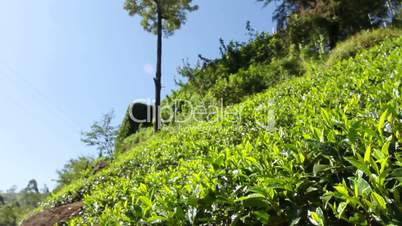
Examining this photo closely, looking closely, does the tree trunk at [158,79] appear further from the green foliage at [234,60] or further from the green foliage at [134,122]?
the green foliage at [134,122]

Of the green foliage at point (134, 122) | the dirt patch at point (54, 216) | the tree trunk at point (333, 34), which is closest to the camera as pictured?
the dirt patch at point (54, 216)

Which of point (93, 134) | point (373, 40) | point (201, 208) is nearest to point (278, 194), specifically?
point (201, 208)

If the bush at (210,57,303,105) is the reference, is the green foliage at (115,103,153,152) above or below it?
above

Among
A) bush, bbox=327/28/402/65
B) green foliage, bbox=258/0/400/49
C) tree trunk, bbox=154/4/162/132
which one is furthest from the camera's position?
tree trunk, bbox=154/4/162/132

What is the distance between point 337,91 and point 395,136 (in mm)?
2428

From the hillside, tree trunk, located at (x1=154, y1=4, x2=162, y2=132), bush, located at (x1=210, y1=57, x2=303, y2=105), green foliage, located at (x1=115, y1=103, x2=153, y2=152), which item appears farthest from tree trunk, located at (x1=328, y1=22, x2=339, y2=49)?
the hillside

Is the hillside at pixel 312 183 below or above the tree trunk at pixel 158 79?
below

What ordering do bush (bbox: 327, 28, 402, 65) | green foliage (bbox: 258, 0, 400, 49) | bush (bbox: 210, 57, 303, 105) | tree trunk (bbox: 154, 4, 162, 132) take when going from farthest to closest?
tree trunk (bbox: 154, 4, 162, 132)
green foliage (bbox: 258, 0, 400, 49)
bush (bbox: 210, 57, 303, 105)
bush (bbox: 327, 28, 402, 65)

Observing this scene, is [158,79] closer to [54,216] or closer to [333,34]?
[333,34]

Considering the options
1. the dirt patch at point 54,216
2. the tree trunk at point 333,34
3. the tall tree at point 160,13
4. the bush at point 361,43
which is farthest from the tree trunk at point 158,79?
the dirt patch at point 54,216

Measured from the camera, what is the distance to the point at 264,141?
2750 mm

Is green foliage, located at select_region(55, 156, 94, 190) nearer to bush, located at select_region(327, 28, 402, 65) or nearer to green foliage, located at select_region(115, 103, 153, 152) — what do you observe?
green foliage, located at select_region(115, 103, 153, 152)

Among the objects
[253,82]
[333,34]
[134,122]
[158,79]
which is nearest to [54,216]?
[253,82]

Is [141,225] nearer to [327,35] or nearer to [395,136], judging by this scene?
[395,136]
